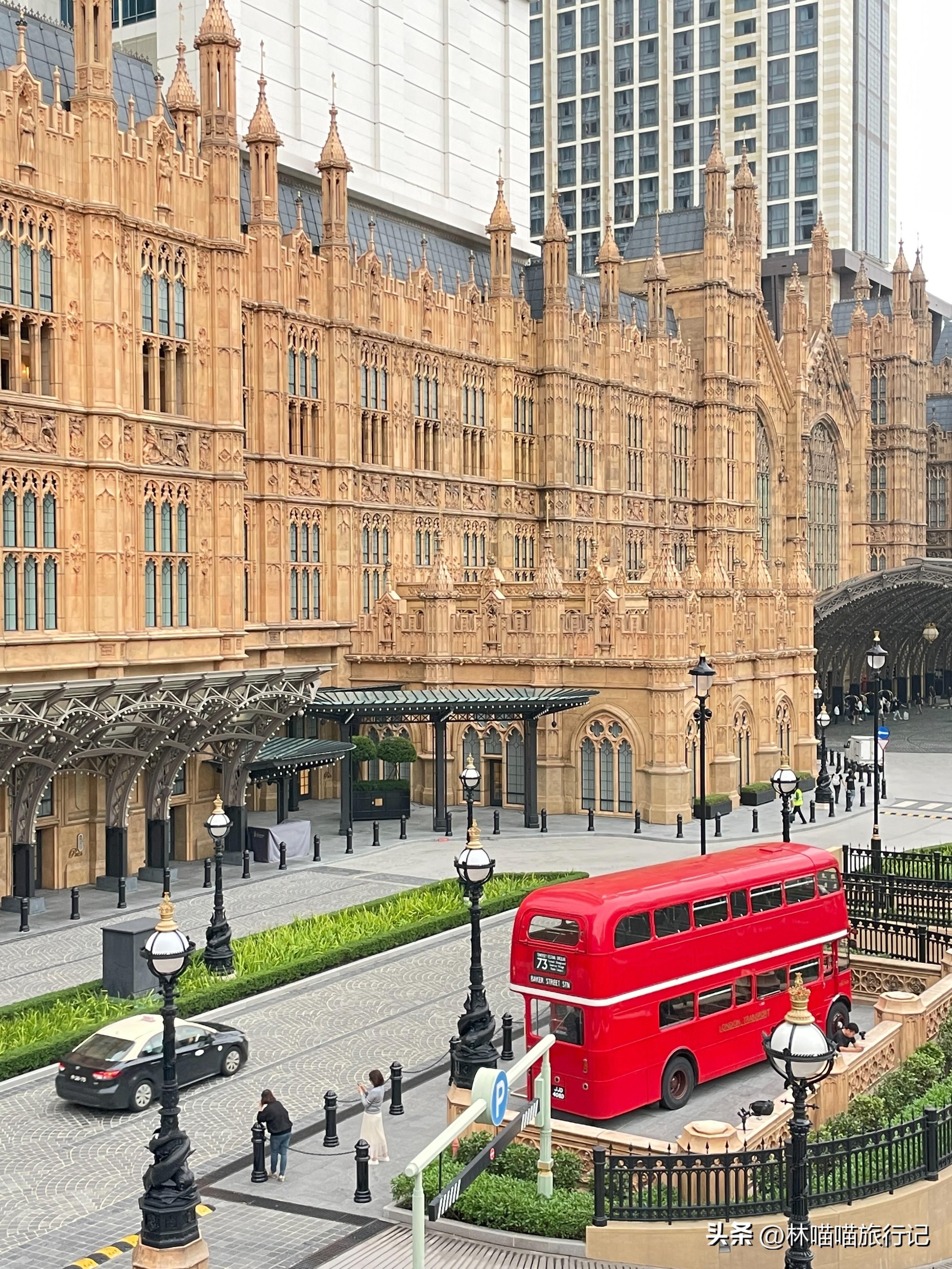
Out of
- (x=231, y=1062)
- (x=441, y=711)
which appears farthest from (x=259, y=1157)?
(x=441, y=711)

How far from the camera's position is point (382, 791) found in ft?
168

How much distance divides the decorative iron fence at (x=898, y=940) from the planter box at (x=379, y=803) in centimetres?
2300

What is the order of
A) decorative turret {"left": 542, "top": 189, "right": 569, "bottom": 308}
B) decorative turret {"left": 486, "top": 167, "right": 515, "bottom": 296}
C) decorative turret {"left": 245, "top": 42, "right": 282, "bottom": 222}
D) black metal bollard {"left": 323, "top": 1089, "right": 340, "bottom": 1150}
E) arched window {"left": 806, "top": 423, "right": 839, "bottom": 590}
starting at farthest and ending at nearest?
arched window {"left": 806, "top": 423, "right": 839, "bottom": 590} → decorative turret {"left": 542, "top": 189, "right": 569, "bottom": 308} → decorative turret {"left": 486, "top": 167, "right": 515, "bottom": 296} → decorative turret {"left": 245, "top": 42, "right": 282, "bottom": 222} → black metal bollard {"left": 323, "top": 1089, "right": 340, "bottom": 1150}

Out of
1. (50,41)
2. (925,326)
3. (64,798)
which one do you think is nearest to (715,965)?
(64,798)

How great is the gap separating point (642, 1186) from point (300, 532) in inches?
1470

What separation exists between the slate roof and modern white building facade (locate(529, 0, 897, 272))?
294ft

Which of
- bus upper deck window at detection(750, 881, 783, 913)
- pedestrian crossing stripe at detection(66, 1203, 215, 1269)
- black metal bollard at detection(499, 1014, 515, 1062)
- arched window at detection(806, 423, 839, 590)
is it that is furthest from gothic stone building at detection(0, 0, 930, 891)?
bus upper deck window at detection(750, 881, 783, 913)

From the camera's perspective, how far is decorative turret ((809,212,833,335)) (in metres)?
97.9

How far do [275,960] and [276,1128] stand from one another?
11231mm

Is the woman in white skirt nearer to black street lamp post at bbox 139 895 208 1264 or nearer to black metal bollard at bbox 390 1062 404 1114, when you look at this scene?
black metal bollard at bbox 390 1062 404 1114

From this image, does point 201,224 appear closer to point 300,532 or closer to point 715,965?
point 300,532

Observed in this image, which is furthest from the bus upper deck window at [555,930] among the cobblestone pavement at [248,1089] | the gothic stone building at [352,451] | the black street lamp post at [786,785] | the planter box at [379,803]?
the planter box at [379,803]

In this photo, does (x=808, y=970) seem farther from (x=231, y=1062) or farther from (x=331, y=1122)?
(x=231, y=1062)

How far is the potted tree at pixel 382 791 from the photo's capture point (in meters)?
51.1
